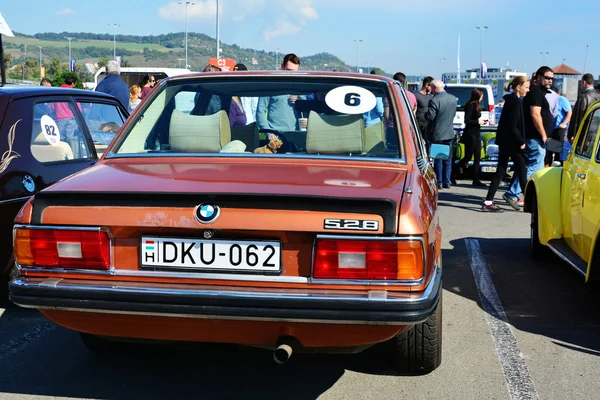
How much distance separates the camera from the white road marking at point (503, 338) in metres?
3.93

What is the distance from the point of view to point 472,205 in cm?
1130

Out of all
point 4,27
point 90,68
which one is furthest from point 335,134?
point 90,68

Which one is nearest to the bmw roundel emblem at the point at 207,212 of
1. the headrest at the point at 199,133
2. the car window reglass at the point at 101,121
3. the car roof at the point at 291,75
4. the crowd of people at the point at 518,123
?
the headrest at the point at 199,133

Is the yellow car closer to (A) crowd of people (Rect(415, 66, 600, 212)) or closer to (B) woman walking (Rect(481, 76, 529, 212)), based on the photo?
(A) crowd of people (Rect(415, 66, 600, 212))

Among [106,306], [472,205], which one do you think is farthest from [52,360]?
[472,205]

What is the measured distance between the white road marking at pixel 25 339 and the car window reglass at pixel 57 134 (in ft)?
4.03

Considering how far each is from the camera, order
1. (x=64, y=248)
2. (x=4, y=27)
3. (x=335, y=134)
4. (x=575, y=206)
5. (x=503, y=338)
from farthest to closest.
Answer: (x=4, y=27)
(x=575, y=206)
(x=503, y=338)
(x=335, y=134)
(x=64, y=248)

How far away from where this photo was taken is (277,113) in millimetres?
4688

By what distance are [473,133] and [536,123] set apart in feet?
12.1

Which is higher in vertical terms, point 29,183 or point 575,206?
point 29,183

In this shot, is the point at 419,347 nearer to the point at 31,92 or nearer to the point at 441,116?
the point at 31,92

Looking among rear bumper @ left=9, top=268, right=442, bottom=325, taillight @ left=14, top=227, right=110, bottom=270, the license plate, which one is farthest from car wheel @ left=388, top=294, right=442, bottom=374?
taillight @ left=14, top=227, right=110, bottom=270

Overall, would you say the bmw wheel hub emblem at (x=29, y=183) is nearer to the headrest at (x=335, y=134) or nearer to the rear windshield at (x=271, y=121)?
the rear windshield at (x=271, y=121)

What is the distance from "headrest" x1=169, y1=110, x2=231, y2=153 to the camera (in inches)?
165
